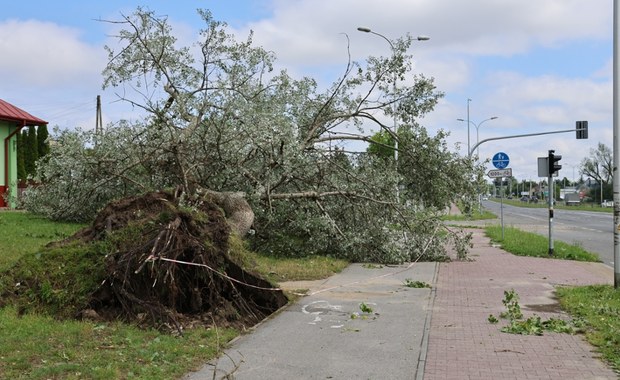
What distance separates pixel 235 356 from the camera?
20.0 ft

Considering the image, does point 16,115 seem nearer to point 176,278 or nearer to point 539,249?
point 539,249

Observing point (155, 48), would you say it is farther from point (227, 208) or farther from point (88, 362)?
point (88, 362)

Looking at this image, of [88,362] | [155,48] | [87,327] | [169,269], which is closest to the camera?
[88,362]

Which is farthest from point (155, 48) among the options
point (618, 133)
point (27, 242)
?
point (618, 133)

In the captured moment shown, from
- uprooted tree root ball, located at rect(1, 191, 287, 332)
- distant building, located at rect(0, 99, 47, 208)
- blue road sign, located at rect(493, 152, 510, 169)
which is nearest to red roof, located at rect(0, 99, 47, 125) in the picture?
distant building, located at rect(0, 99, 47, 208)

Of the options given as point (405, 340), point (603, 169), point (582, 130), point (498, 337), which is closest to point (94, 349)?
point (405, 340)

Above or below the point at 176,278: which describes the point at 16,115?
above

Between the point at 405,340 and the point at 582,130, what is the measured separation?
2729 cm

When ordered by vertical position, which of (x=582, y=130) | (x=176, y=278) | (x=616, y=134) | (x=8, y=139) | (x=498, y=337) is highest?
(x=582, y=130)

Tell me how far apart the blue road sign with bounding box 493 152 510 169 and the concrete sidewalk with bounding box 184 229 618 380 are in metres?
12.3

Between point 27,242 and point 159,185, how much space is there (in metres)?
2.80

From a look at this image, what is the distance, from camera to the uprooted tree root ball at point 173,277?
7.38 meters

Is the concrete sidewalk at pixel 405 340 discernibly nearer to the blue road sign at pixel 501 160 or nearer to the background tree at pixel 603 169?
the blue road sign at pixel 501 160

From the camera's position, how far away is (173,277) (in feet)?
24.5
